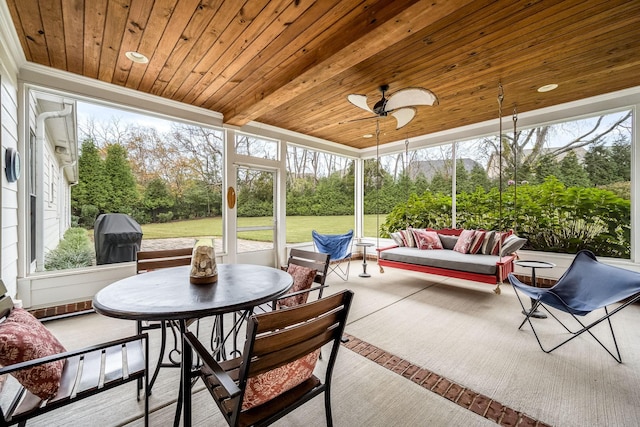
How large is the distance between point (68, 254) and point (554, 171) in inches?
282

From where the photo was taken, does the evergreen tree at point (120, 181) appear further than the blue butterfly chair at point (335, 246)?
No

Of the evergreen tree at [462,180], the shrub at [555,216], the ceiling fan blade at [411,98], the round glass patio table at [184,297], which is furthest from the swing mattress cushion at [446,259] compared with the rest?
the round glass patio table at [184,297]

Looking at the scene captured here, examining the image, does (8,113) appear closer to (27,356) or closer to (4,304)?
(4,304)

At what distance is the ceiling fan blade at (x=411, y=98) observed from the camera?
8.84ft

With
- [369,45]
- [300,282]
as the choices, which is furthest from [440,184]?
[300,282]

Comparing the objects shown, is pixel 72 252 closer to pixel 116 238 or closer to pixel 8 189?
pixel 116 238

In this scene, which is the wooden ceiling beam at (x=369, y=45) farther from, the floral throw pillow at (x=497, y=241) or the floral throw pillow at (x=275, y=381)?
the floral throw pillow at (x=497, y=241)

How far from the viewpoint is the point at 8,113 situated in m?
2.55

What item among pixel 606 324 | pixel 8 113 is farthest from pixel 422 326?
pixel 8 113

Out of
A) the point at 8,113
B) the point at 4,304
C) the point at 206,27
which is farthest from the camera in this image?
the point at 8,113

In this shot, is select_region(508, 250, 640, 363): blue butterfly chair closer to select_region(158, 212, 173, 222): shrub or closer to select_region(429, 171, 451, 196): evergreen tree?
select_region(429, 171, 451, 196): evergreen tree

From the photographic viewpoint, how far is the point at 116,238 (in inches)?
139

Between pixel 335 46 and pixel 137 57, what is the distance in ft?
6.85

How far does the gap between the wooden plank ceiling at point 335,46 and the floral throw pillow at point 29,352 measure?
2.27 m
